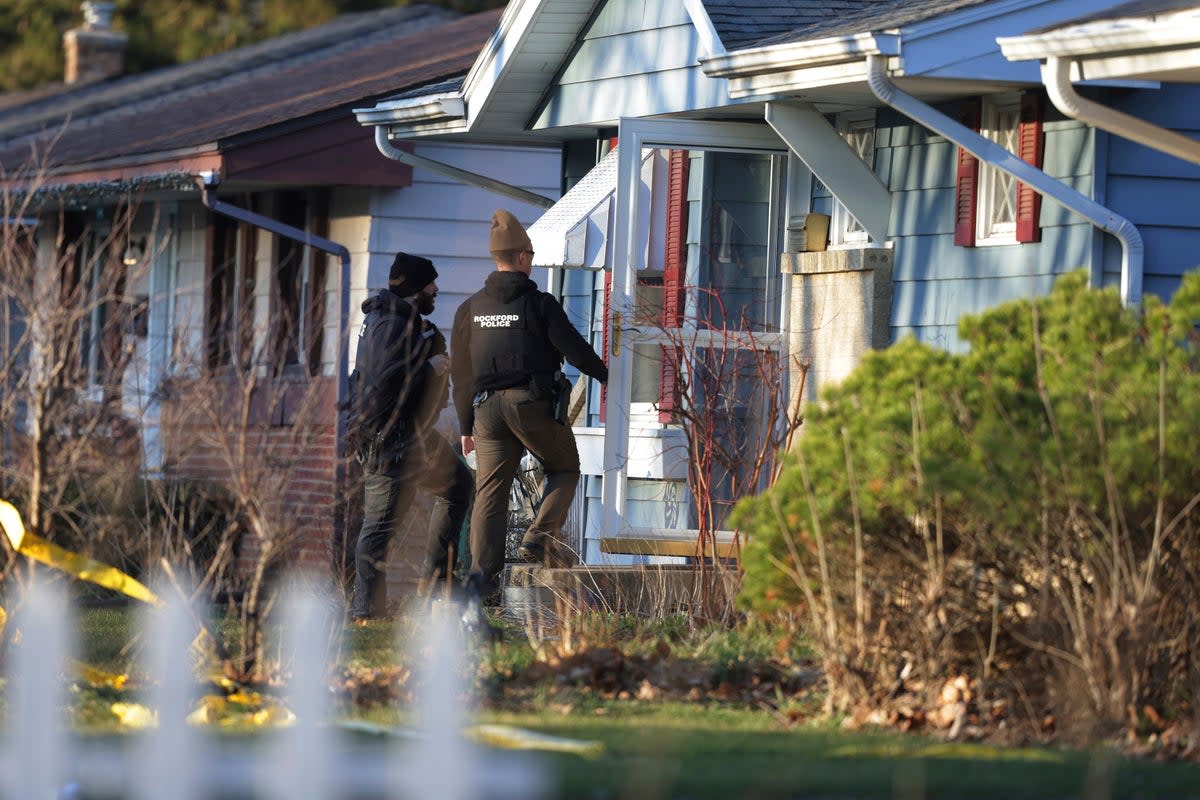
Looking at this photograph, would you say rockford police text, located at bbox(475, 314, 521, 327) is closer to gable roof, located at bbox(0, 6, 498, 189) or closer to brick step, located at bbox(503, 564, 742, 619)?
brick step, located at bbox(503, 564, 742, 619)

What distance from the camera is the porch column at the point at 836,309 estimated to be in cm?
1027

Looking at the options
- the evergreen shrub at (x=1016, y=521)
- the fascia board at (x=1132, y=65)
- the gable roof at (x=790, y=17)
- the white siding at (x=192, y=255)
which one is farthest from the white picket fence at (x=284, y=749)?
the white siding at (x=192, y=255)

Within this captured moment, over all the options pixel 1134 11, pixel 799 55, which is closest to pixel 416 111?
pixel 799 55

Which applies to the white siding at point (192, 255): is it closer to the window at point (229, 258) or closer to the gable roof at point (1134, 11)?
the window at point (229, 258)

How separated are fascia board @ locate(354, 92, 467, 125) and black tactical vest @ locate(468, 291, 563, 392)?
9.35ft

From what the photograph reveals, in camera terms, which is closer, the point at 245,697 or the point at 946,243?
the point at 245,697

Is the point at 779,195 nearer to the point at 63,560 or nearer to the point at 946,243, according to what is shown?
the point at 946,243

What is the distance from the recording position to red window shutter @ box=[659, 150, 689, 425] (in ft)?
36.6

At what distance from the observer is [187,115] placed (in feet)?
58.7

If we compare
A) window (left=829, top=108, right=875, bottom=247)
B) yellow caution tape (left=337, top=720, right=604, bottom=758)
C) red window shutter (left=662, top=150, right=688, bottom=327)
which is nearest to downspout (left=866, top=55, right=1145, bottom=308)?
window (left=829, top=108, right=875, bottom=247)

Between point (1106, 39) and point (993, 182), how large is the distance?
5.96 ft

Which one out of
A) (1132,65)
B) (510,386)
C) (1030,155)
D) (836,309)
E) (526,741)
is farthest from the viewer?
(836,309)

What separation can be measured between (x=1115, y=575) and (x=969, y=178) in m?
3.78

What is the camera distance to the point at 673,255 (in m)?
11.5
